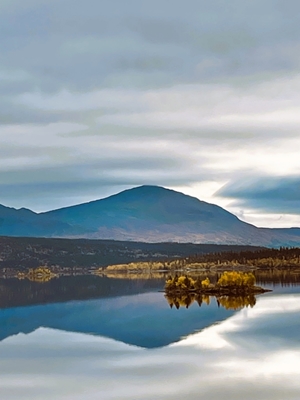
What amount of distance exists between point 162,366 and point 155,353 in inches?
182

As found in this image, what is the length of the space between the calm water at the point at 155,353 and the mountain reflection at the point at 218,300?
177cm

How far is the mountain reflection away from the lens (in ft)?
238

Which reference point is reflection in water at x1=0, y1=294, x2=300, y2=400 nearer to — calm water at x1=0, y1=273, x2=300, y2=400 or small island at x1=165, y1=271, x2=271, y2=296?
calm water at x1=0, y1=273, x2=300, y2=400

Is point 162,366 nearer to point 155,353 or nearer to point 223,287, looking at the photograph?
point 155,353

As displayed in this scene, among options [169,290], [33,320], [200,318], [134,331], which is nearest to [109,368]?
[134,331]

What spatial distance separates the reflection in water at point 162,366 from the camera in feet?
101

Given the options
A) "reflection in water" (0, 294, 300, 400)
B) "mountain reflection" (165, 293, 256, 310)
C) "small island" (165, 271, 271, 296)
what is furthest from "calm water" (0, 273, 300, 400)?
"small island" (165, 271, 271, 296)

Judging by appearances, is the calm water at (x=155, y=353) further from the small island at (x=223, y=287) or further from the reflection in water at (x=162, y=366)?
the small island at (x=223, y=287)

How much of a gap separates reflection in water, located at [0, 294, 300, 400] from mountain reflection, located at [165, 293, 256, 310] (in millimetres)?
18952

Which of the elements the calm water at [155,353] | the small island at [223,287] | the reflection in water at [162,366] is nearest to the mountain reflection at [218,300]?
the calm water at [155,353]

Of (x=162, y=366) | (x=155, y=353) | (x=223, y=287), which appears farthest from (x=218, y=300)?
(x=162, y=366)

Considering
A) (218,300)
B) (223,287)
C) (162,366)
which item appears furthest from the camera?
(223,287)

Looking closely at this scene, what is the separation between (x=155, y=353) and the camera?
41500mm

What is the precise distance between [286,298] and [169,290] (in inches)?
900
